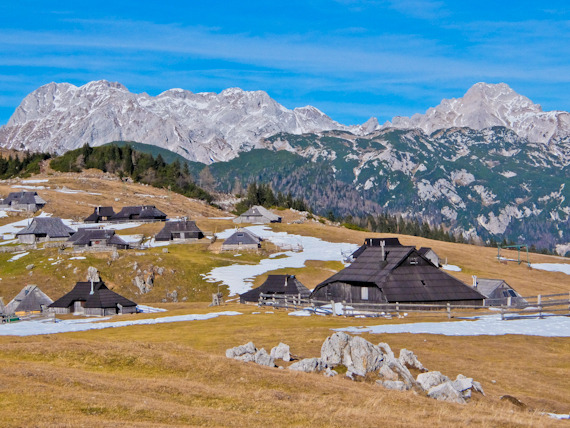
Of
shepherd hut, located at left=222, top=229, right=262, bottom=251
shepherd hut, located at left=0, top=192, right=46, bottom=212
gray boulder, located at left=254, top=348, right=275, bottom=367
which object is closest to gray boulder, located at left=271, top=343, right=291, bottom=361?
gray boulder, located at left=254, top=348, right=275, bottom=367

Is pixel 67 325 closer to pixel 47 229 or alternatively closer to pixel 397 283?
pixel 397 283

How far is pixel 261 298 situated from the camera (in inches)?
2876

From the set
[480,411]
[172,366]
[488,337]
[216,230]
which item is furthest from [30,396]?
[216,230]

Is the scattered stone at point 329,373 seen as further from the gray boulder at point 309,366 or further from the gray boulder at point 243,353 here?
the gray boulder at point 243,353

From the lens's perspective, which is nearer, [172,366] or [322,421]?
[322,421]

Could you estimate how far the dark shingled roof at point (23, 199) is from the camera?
168113mm

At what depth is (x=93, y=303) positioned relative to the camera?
255 feet

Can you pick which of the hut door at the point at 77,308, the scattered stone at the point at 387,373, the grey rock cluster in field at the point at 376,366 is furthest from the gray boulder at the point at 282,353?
the hut door at the point at 77,308

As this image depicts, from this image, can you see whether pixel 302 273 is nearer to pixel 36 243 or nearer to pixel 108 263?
pixel 108 263

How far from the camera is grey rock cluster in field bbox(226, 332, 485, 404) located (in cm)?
2970

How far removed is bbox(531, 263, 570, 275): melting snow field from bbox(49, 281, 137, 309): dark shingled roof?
97538 millimetres

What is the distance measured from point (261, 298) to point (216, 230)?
275ft

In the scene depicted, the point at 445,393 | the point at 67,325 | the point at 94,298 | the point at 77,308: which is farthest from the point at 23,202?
the point at 445,393

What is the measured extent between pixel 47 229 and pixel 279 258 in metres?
52.5
